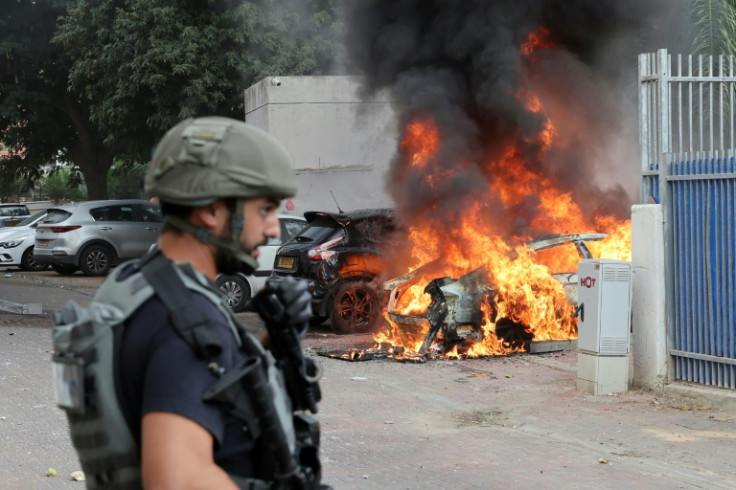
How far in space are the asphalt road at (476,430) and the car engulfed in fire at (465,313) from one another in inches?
13.7

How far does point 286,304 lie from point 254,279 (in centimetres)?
1349

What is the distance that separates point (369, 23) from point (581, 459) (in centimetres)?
1141

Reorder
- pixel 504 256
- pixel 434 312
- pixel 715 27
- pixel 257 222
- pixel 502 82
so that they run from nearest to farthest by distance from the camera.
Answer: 1. pixel 257 222
2. pixel 434 312
3. pixel 504 256
4. pixel 502 82
5. pixel 715 27

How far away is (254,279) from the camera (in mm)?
15695

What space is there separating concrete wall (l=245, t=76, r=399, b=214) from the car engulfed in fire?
34.4ft

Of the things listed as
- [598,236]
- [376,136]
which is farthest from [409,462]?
[376,136]

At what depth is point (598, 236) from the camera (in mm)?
12227

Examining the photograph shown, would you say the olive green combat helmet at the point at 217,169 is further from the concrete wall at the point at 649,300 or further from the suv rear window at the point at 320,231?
the suv rear window at the point at 320,231

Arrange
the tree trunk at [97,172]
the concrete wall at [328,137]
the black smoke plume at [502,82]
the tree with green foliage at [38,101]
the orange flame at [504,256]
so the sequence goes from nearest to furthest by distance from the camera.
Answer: the orange flame at [504,256] < the black smoke plume at [502,82] < the concrete wall at [328,137] < the tree with green foliage at [38,101] < the tree trunk at [97,172]

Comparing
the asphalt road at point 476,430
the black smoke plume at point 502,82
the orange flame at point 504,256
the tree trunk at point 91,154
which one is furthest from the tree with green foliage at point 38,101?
the asphalt road at point 476,430

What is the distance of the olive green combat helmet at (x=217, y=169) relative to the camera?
2143 mm

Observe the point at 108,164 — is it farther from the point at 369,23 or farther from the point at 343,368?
the point at 343,368

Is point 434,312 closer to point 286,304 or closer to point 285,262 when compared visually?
point 285,262

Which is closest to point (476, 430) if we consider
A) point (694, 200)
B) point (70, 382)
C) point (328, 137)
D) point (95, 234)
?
point (694, 200)
